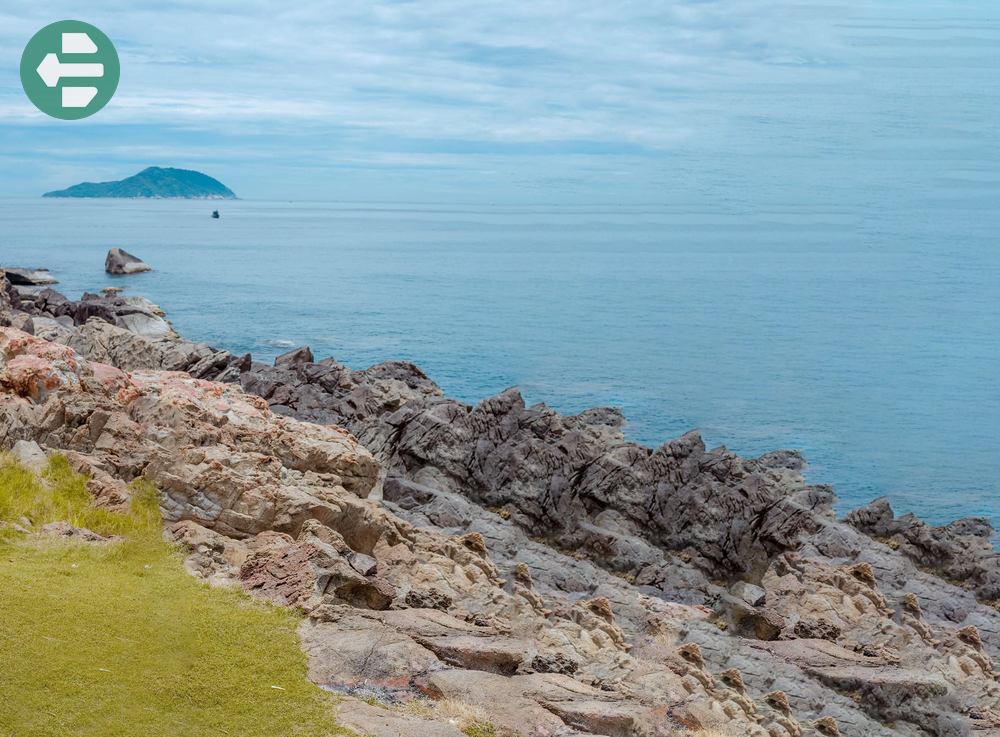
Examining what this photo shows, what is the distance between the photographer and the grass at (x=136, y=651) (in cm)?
1309

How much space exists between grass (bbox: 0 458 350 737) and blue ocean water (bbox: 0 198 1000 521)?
132ft

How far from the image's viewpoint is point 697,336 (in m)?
104

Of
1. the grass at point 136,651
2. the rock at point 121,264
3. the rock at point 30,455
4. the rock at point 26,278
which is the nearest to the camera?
the grass at point 136,651

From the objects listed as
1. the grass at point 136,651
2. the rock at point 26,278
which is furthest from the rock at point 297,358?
the rock at point 26,278

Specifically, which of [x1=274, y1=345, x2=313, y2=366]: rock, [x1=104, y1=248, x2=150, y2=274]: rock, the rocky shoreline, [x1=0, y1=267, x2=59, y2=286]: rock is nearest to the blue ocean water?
[x1=104, y1=248, x2=150, y2=274]: rock

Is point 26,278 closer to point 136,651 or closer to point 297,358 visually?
point 297,358

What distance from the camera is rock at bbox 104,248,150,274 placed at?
448ft

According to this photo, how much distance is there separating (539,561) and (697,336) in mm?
74076

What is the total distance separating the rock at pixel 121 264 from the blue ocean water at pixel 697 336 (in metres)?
2.25

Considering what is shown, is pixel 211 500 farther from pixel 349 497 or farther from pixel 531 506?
pixel 531 506

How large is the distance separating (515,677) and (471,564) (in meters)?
5.60

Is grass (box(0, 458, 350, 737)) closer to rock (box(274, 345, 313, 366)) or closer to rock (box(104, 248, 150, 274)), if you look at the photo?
rock (box(274, 345, 313, 366))

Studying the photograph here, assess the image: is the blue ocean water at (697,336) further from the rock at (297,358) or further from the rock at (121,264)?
the rock at (297,358)

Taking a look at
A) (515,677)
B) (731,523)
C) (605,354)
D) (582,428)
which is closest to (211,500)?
(515,677)
